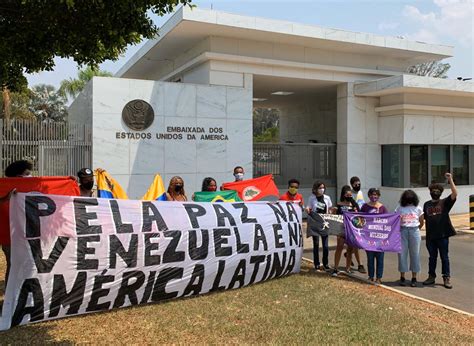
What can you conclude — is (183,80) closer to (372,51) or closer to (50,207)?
(372,51)

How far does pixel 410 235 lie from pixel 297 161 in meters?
8.76

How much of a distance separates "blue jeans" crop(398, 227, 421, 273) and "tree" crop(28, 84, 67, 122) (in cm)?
4038

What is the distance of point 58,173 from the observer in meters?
11.5

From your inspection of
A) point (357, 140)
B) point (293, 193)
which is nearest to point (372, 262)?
point (293, 193)

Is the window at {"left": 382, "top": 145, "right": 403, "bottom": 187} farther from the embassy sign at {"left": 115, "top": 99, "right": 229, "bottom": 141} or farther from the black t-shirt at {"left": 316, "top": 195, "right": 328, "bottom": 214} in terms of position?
the black t-shirt at {"left": 316, "top": 195, "right": 328, "bottom": 214}

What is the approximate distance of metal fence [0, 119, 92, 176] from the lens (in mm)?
10625

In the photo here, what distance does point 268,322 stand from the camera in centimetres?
528

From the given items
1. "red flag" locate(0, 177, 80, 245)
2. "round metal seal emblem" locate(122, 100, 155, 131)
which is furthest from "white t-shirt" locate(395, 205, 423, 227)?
"round metal seal emblem" locate(122, 100, 155, 131)

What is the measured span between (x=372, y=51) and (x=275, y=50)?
146 inches

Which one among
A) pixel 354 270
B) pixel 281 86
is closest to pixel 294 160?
pixel 281 86

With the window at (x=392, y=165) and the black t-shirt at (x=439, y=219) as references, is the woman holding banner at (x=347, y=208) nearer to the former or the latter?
the black t-shirt at (x=439, y=219)

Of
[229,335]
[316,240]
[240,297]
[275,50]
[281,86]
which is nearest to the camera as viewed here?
[229,335]

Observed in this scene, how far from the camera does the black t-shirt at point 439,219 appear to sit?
727 centimetres

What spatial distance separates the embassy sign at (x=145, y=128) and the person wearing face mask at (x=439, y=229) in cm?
685
